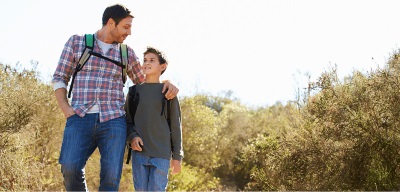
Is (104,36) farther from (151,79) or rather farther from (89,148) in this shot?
(89,148)

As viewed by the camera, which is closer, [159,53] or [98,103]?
[98,103]

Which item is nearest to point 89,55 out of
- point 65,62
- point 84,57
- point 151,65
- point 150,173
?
point 84,57

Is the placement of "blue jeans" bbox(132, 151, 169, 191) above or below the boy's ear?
below

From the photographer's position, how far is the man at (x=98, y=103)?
10.7ft

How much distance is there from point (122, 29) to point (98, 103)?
1.93 feet

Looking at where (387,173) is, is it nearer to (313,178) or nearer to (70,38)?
(313,178)

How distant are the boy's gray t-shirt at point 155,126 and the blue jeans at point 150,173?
0.05 metres

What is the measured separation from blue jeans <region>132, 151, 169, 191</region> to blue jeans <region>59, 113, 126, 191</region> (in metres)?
0.29

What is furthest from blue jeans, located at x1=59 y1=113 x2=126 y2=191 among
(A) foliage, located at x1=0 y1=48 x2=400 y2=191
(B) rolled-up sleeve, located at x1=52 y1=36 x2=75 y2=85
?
(A) foliage, located at x1=0 y1=48 x2=400 y2=191

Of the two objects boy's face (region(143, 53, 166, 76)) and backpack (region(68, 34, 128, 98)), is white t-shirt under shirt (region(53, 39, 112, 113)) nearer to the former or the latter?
backpack (region(68, 34, 128, 98))

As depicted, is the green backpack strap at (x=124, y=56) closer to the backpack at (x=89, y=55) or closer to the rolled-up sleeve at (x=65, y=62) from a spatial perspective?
the backpack at (x=89, y=55)

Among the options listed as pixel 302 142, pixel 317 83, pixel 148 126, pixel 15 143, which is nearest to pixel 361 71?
pixel 317 83

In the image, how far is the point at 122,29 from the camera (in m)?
3.56

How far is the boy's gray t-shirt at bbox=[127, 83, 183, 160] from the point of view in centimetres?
363
